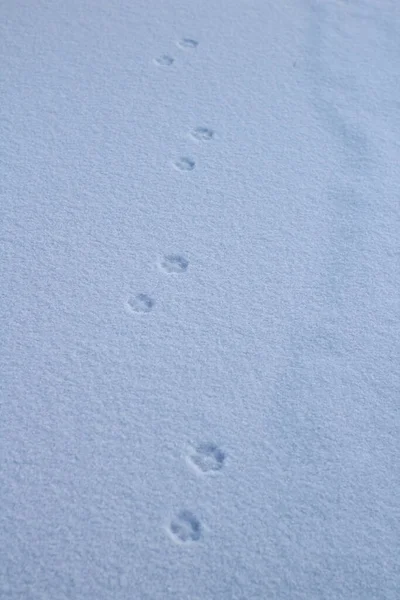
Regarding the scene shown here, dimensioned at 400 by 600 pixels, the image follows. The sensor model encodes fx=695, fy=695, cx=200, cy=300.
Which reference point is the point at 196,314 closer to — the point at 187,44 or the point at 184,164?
the point at 184,164

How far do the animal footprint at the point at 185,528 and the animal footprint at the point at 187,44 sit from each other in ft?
5.00

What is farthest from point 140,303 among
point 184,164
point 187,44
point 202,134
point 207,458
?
point 187,44

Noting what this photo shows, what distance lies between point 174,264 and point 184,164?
0.36 metres

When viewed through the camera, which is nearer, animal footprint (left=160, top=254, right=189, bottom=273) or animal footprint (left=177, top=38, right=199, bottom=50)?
animal footprint (left=160, top=254, right=189, bottom=273)

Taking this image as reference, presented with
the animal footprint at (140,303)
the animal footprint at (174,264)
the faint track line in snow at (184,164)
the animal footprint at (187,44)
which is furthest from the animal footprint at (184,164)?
the animal footprint at (187,44)

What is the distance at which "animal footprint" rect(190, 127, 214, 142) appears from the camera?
1.78 m

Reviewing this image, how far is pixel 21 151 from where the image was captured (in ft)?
5.49

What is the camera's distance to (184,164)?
5.56ft

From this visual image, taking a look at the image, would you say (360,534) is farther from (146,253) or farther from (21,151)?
(21,151)

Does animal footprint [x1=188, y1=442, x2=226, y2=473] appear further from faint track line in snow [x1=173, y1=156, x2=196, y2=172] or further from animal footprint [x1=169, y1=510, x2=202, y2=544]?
faint track line in snow [x1=173, y1=156, x2=196, y2=172]

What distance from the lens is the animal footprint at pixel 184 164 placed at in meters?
1.68

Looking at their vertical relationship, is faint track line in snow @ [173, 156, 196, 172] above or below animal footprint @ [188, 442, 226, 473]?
above

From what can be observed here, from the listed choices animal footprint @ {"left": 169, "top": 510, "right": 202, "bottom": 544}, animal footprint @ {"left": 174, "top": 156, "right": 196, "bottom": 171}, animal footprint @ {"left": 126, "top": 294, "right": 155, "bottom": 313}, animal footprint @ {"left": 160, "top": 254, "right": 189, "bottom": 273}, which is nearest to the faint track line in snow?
animal footprint @ {"left": 174, "top": 156, "right": 196, "bottom": 171}

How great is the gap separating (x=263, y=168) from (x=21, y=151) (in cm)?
59
